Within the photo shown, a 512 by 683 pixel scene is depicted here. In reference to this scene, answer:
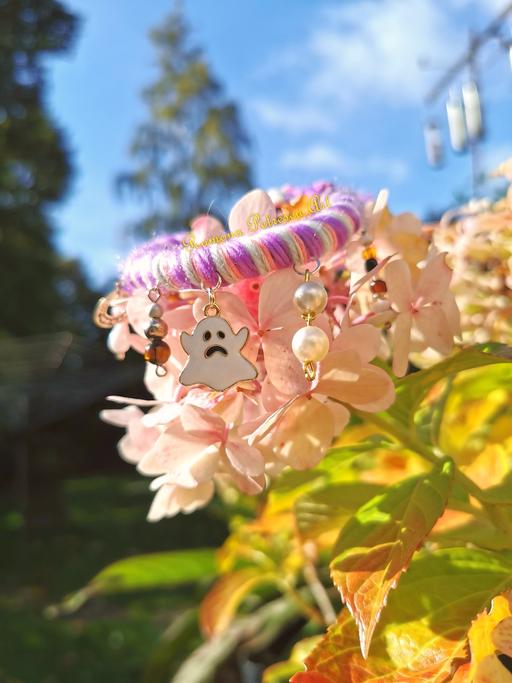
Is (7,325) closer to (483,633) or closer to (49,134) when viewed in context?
(49,134)

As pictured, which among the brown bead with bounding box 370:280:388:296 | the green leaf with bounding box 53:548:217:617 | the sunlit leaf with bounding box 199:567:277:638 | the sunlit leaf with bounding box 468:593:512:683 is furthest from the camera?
the green leaf with bounding box 53:548:217:617

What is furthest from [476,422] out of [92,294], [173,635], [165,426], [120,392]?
[92,294]

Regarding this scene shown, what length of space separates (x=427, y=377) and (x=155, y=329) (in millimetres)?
146

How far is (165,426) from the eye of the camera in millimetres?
402

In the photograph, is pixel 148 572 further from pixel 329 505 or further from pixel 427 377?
pixel 427 377

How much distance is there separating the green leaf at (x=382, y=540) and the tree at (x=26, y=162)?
10.6 metres

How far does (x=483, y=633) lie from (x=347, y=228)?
0.19 meters

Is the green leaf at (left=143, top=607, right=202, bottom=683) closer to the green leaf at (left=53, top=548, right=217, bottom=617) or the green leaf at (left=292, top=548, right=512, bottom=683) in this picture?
the green leaf at (left=53, top=548, right=217, bottom=617)

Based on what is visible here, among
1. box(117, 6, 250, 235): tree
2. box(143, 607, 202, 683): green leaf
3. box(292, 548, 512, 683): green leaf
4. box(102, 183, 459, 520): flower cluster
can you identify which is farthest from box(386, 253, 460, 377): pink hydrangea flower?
box(117, 6, 250, 235): tree

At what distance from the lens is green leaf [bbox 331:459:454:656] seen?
34cm

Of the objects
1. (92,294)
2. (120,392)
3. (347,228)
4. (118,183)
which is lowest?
(92,294)

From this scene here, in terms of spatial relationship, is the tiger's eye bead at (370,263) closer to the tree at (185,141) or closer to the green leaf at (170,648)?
the green leaf at (170,648)

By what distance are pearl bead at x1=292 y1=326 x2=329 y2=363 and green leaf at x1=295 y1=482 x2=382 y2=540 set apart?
0.19 m

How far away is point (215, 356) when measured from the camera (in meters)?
0.35
